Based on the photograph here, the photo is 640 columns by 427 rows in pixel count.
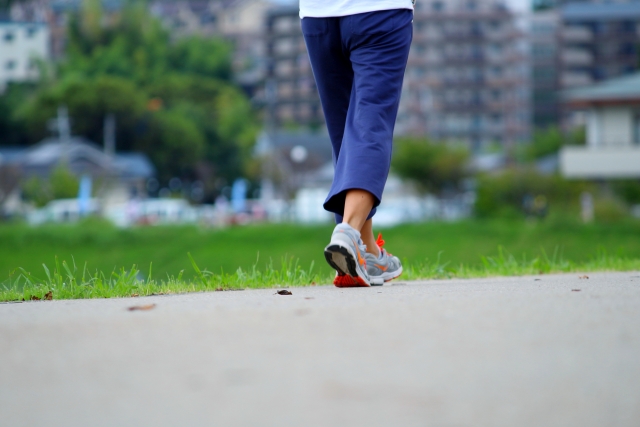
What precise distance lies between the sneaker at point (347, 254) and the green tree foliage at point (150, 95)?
48759mm

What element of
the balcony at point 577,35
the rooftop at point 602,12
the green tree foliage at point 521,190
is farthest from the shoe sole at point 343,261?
the balcony at point 577,35

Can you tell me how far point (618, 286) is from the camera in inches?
95.9

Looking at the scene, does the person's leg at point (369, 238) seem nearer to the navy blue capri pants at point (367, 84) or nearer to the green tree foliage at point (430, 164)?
the navy blue capri pants at point (367, 84)

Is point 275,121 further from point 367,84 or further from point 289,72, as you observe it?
point 367,84

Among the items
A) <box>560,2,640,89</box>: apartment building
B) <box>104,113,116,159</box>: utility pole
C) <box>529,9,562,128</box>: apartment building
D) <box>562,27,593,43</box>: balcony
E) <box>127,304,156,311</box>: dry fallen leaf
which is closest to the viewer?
<box>127,304,156,311</box>: dry fallen leaf

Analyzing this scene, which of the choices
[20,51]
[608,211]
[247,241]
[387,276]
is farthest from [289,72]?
[387,276]

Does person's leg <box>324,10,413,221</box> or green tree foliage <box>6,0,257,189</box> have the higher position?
person's leg <box>324,10,413,221</box>

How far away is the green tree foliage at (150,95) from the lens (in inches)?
2004

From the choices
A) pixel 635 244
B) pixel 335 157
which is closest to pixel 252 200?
pixel 635 244

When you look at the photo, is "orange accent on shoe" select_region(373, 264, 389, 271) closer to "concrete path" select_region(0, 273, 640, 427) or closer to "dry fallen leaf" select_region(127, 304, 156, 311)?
"concrete path" select_region(0, 273, 640, 427)

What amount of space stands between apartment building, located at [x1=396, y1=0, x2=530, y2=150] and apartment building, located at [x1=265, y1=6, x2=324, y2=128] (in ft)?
24.6

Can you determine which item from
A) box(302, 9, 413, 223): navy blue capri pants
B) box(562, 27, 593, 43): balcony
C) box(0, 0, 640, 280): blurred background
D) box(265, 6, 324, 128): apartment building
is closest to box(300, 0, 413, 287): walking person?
box(302, 9, 413, 223): navy blue capri pants

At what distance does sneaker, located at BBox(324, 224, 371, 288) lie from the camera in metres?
2.59

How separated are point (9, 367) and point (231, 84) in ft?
209
